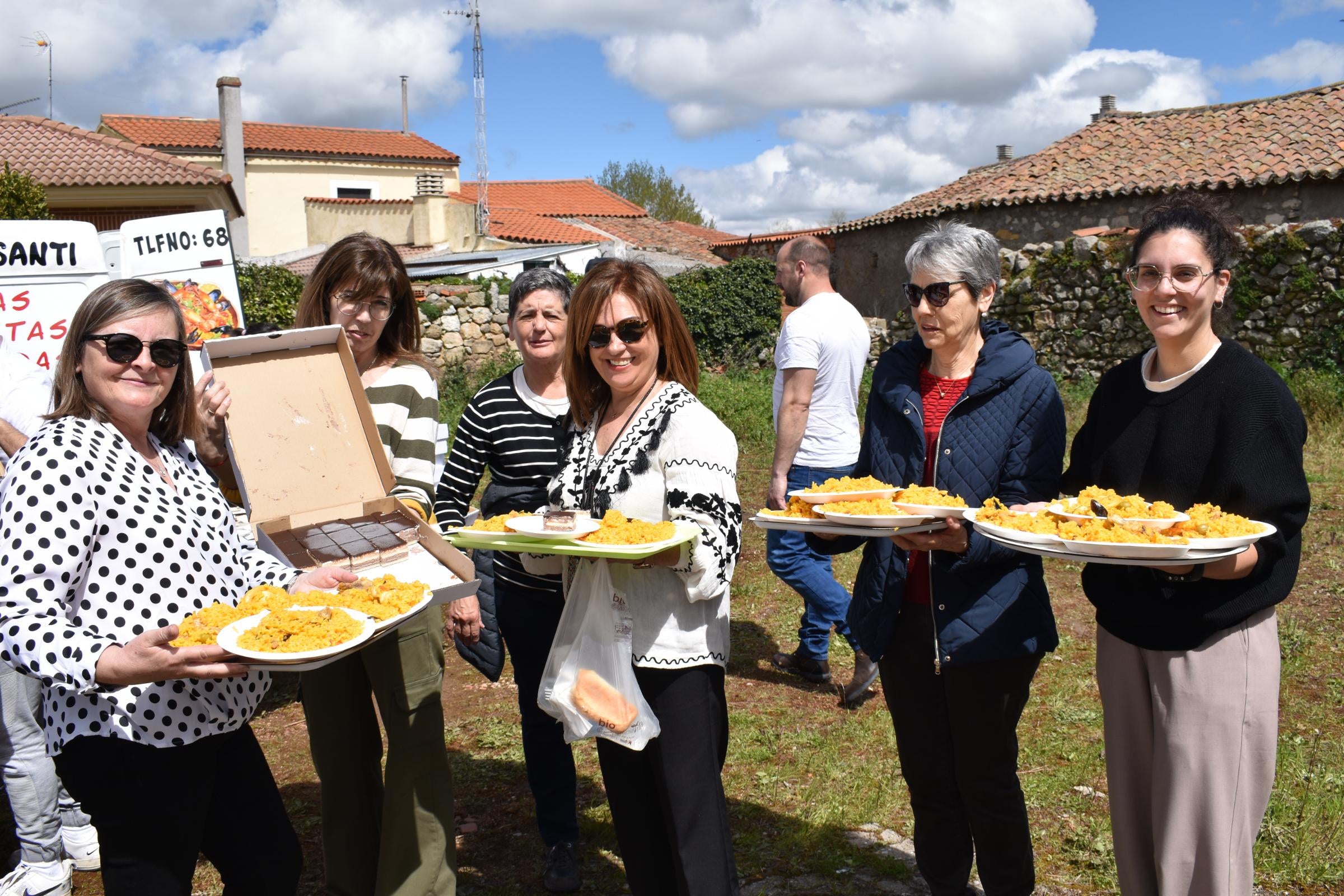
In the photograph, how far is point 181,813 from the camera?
2.32 m

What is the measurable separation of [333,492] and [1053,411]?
7.02ft

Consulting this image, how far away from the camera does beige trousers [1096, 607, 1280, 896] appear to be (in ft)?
7.79

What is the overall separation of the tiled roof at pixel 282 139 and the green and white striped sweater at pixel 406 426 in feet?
109

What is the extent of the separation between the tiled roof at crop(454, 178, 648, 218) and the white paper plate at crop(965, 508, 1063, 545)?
112 ft

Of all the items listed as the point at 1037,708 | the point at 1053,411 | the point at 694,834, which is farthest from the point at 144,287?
the point at 1037,708

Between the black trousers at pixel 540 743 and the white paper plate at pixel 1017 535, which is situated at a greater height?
the white paper plate at pixel 1017 535

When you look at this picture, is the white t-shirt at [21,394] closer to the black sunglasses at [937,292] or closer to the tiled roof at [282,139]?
the black sunglasses at [937,292]

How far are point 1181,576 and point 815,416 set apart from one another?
2.91 metres

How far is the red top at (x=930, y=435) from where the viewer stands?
2895 millimetres

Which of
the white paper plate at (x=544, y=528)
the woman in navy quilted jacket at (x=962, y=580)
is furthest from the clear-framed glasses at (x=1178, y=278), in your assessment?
the white paper plate at (x=544, y=528)

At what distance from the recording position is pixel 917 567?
9.61ft

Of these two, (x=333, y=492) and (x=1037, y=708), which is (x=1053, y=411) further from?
(x=1037, y=708)

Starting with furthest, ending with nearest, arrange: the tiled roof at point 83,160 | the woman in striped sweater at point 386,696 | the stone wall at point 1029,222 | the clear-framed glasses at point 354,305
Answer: the tiled roof at point 83,160
the stone wall at point 1029,222
the clear-framed glasses at point 354,305
the woman in striped sweater at point 386,696

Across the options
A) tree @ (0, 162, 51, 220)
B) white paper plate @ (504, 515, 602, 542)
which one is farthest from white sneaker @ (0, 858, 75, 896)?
tree @ (0, 162, 51, 220)
